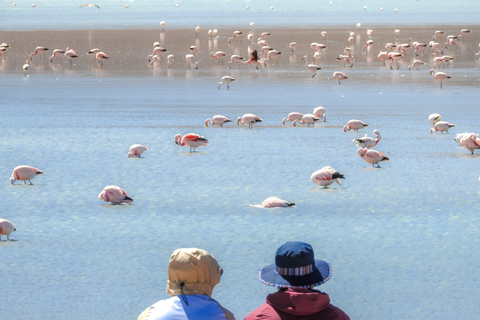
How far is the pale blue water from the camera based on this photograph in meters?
7.22

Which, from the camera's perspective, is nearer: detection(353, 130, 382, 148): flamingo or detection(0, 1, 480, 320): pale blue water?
detection(0, 1, 480, 320): pale blue water

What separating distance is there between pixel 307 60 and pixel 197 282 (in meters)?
27.3

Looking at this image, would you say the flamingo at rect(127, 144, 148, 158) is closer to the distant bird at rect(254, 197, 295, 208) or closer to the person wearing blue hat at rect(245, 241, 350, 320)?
the distant bird at rect(254, 197, 295, 208)

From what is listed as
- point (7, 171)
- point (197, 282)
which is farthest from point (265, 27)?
point (197, 282)

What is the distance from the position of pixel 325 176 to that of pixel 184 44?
28.0 meters

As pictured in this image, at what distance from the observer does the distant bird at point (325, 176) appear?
35.8 ft

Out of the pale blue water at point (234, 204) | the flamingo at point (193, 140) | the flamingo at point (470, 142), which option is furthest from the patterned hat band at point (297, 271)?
the flamingo at point (470, 142)

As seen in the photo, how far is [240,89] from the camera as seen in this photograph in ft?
74.2

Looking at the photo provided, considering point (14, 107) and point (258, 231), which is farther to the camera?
point (14, 107)

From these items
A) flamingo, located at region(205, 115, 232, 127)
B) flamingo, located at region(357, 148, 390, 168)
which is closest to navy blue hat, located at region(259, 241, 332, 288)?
flamingo, located at region(357, 148, 390, 168)

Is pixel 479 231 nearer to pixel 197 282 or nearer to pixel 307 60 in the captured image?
pixel 197 282

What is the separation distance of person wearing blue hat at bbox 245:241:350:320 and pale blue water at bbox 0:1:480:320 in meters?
2.42

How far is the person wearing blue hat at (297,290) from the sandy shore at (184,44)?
24.2 metres

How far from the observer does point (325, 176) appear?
10953mm
